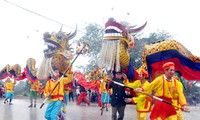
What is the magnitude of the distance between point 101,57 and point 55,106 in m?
1.83

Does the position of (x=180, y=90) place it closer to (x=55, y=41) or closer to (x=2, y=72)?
(x=55, y=41)

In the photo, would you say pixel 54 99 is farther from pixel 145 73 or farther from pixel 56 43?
pixel 56 43

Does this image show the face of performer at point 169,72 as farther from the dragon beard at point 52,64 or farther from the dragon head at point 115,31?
the dragon beard at point 52,64

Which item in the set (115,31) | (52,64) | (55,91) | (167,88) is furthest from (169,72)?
(52,64)

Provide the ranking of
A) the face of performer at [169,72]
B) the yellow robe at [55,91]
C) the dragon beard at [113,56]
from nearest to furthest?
the face of performer at [169,72], the dragon beard at [113,56], the yellow robe at [55,91]

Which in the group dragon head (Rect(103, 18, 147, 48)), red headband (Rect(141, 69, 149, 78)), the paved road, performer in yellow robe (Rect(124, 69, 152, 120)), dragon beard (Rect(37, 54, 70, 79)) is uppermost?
dragon head (Rect(103, 18, 147, 48))

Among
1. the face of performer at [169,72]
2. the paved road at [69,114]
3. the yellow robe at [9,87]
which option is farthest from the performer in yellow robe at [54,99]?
the yellow robe at [9,87]

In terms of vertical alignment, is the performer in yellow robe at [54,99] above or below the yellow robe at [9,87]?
below

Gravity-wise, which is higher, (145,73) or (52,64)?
(52,64)

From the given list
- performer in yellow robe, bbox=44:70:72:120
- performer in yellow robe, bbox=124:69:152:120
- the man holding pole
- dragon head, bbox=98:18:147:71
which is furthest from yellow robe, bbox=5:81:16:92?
the man holding pole

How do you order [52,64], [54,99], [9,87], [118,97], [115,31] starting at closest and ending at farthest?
1. [118,97]
2. [115,31]
3. [54,99]
4. [52,64]
5. [9,87]

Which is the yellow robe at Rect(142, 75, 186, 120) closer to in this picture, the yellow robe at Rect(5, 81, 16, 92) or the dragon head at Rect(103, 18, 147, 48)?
the dragon head at Rect(103, 18, 147, 48)

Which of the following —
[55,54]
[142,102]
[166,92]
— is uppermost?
[55,54]

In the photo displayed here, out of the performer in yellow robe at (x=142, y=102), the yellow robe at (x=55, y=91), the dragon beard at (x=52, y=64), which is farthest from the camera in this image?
the dragon beard at (x=52, y=64)
